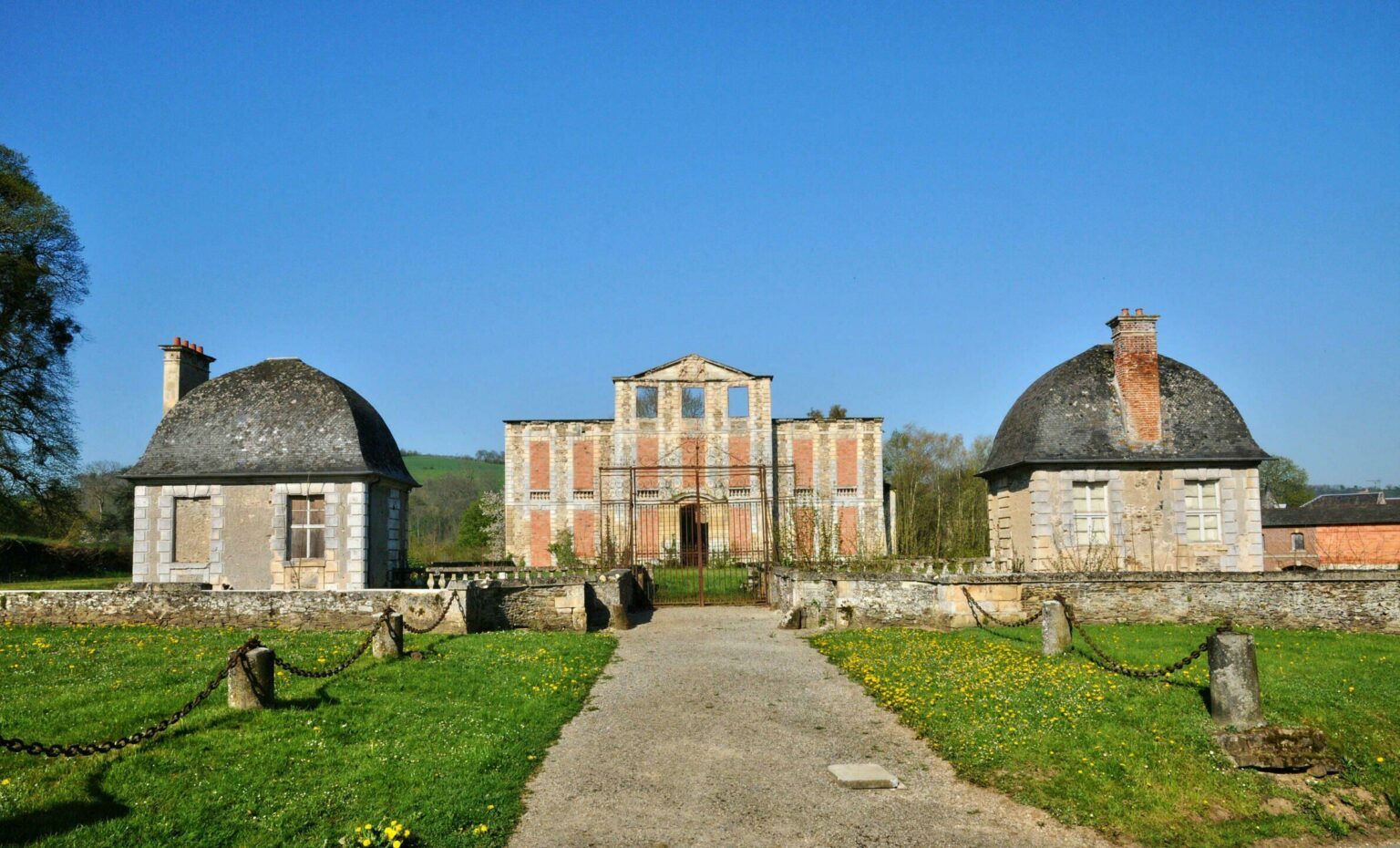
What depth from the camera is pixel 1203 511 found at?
1870 centimetres

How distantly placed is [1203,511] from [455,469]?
72197mm

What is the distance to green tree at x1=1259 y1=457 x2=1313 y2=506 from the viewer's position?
58.0 metres

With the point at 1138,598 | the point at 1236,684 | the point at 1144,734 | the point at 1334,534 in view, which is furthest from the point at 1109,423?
the point at 1334,534

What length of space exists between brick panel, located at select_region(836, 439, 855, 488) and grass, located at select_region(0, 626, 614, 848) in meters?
27.4

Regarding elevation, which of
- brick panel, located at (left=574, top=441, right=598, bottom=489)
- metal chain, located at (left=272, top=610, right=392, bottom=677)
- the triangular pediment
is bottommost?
metal chain, located at (left=272, top=610, right=392, bottom=677)

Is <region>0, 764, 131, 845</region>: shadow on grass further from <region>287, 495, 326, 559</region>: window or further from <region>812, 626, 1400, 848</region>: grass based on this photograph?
<region>287, 495, 326, 559</region>: window

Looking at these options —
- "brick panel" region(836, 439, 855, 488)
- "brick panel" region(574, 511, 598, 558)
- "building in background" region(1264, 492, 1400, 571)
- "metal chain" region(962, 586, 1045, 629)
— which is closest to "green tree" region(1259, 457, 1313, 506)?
"building in background" region(1264, 492, 1400, 571)

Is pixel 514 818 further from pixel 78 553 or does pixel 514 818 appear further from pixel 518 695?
pixel 78 553

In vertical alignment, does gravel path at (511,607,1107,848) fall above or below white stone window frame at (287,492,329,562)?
below

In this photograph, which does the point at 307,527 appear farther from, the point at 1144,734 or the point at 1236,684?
the point at 1236,684

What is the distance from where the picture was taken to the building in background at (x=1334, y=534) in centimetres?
3203

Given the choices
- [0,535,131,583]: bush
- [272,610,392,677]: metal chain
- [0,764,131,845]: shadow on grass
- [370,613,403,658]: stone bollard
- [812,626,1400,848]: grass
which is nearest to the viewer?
[0,764,131,845]: shadow on grass

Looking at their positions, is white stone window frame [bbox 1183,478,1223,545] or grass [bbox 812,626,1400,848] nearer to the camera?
grass [bbox 812,626,1400,848]

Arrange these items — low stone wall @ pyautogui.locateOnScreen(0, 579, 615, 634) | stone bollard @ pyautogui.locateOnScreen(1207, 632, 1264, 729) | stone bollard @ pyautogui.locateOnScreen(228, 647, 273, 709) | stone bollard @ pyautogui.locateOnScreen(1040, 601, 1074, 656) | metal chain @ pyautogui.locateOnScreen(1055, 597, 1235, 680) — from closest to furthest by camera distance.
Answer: stone bollard @ pyautogui.locateOnScreen(1207, 632, 1264, 729) < stone bollard @ pyautogui.locateOnScreen(228, 647, 273, 709) < metal chain @ pyautogui.locateOnScreen(1055, 597, 1235, 680) < stone bollard @ pyautogui.locateOnScreen(1040, 601, 1074, 656) < low stone wall @ pyautogui.locateOnScreen(0, 579, 615, 634)
